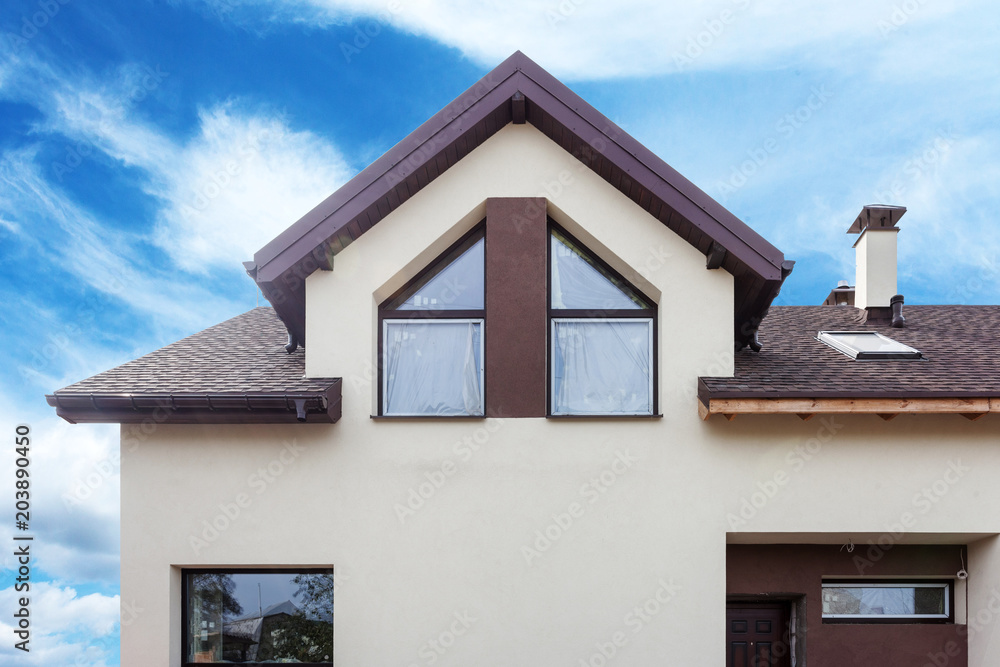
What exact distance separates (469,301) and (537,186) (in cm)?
146

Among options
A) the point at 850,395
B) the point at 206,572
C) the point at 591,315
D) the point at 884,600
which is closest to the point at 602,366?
the point at 591,315

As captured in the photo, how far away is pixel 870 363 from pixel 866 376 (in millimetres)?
713

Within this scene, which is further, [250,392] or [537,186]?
[537,186]

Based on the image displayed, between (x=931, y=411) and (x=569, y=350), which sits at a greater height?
(x=569, y=350)

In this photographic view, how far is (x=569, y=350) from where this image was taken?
730 centimetres

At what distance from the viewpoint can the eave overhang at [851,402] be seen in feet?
20.9

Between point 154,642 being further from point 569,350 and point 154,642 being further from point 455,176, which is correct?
point 455,176

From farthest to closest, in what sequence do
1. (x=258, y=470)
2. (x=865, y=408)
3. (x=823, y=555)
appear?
(x=823, y=555)
(x=258, y=470)
(x=865, y=408)

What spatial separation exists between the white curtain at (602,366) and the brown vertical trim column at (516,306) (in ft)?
0.87

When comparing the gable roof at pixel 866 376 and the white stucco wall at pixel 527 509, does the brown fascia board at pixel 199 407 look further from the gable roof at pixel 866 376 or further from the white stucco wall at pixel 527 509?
the gable roof at pixel 866 376

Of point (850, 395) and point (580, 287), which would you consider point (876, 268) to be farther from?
point (580, 287)

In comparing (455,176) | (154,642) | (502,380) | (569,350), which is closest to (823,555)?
(569,350)

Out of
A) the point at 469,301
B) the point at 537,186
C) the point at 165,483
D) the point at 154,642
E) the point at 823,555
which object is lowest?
the point at 154,642

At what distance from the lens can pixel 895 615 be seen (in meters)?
7.96
